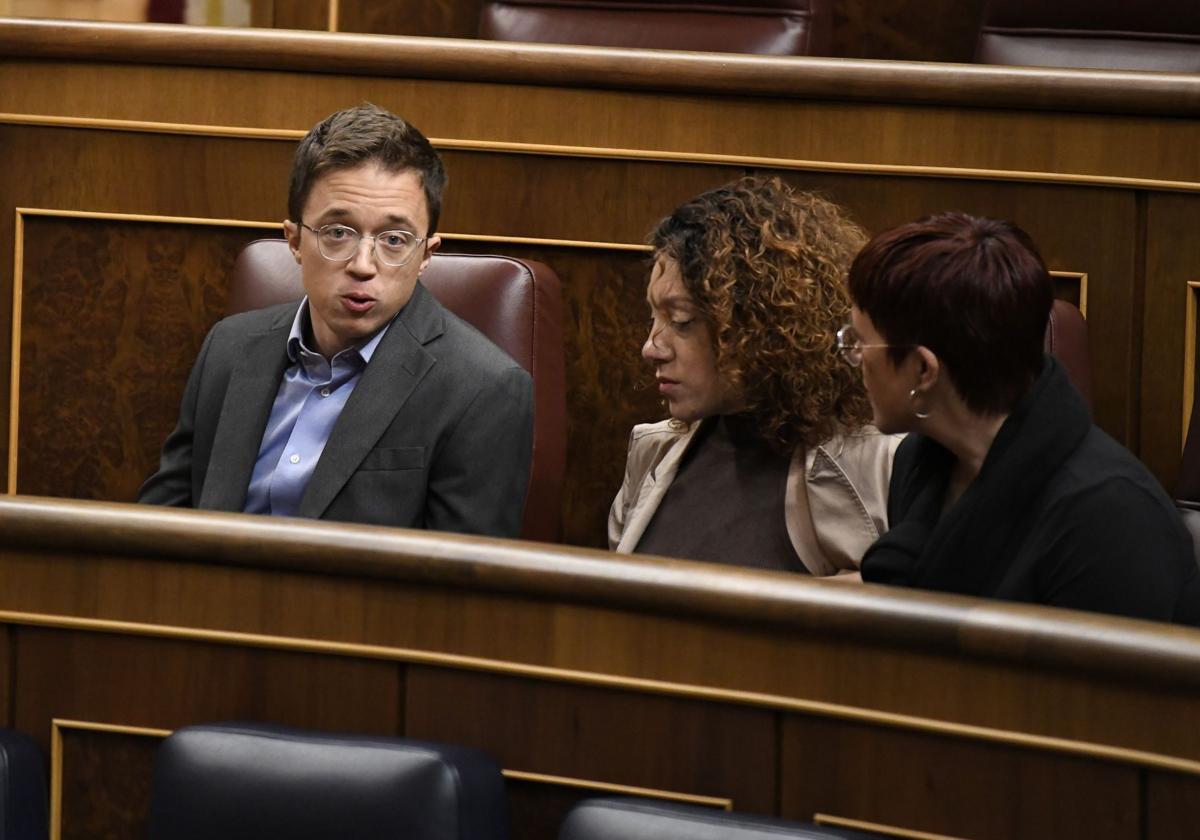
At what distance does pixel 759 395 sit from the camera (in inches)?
35.8

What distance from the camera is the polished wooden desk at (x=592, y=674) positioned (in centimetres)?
55

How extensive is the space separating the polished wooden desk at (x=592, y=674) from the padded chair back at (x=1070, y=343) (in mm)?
407

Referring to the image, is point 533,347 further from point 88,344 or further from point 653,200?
point 88,344

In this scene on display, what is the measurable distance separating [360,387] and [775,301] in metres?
0.23

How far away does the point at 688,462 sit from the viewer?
0.95 metres

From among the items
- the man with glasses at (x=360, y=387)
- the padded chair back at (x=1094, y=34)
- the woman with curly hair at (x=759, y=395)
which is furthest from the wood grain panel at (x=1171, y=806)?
the padded chair back at (x=1094, y=34)

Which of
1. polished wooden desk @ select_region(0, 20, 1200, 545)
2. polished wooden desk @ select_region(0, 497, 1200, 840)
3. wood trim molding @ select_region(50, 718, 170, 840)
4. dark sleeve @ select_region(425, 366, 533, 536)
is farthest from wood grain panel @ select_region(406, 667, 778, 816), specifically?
polished wooden desk @ select_region(0, 20, 1200, 545)

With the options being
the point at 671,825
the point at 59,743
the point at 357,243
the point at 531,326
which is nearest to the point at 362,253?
the point at 357,243

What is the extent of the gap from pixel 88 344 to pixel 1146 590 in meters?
0.74

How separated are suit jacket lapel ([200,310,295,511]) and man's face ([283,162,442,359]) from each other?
4 cm

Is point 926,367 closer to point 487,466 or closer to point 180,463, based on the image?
point 487,466

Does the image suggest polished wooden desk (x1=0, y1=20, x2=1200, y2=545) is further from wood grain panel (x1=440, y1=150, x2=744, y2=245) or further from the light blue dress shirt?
the light blue dress shirt

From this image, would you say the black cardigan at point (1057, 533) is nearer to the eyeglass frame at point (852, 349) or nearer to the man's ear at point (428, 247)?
the eyeglass frame at point (852, 349)

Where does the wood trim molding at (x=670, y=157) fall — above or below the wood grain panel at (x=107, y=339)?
above
